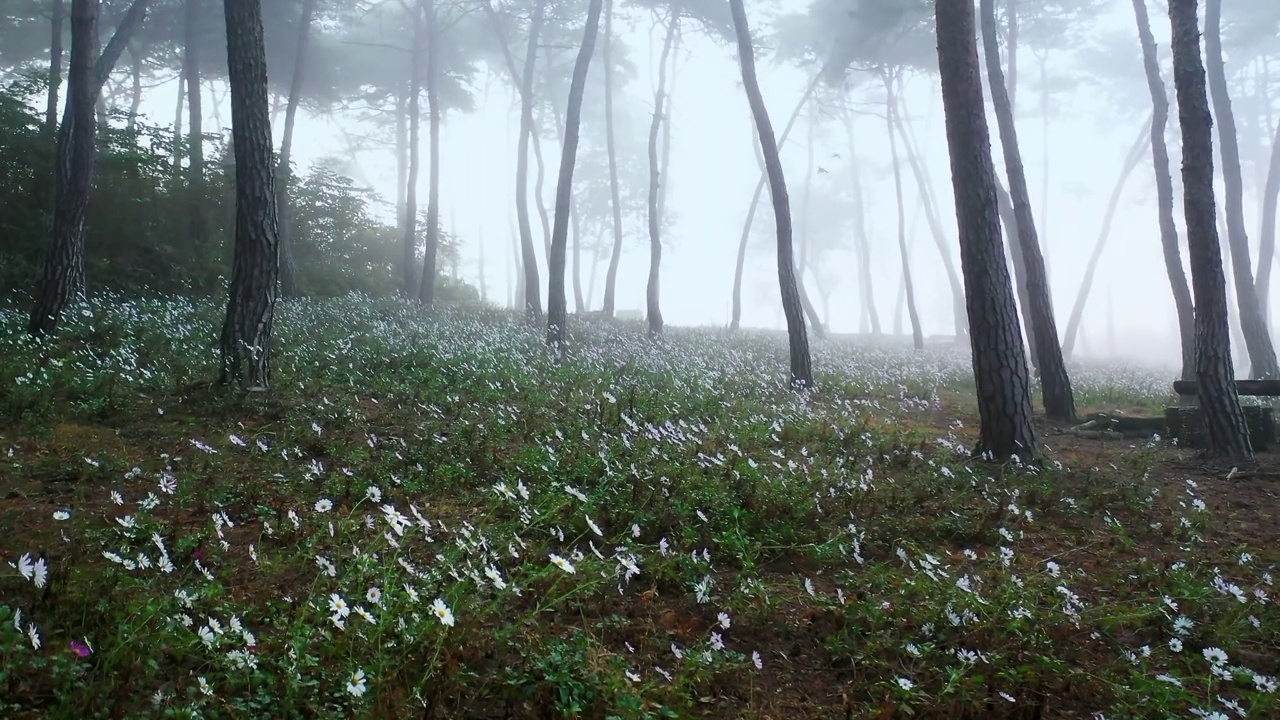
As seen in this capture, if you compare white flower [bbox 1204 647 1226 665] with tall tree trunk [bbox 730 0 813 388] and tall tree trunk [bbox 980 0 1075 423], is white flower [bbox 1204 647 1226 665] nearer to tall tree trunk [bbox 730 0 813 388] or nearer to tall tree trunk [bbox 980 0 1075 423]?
tall tree trunk [bbox 980 0 1075 423]

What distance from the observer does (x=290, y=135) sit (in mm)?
18125

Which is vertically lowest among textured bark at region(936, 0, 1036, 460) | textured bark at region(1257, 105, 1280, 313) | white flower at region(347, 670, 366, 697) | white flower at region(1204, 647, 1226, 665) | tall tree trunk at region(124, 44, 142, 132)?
white flower at region(1204, 647, 1226, 665)

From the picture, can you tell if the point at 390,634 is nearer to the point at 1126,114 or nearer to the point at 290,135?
the point at 290,135

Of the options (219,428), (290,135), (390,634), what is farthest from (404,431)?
(290,135)

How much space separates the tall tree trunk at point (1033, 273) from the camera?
10.1m

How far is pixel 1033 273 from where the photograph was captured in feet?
35.2

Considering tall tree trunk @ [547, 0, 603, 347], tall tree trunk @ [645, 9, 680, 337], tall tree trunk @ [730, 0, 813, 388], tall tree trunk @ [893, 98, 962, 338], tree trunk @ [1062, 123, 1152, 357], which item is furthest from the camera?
tree trunk @ [1062, 123, 1152, 357]

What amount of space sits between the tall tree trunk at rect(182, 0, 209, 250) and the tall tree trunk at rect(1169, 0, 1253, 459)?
17432 mm

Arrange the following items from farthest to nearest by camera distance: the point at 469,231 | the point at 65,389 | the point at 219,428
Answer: the point at 469,231 → the point at 65,389 → the point at 219,428

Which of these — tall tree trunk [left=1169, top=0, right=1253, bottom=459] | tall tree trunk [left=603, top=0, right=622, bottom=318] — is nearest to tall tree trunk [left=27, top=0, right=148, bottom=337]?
tall tree trunk [left=1169, top=0, right=1253, bottom=459]

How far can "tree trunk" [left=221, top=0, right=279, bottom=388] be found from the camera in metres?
7.30

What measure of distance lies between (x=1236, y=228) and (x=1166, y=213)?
2735 mm

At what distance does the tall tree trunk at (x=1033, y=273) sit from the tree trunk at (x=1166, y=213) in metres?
2.51

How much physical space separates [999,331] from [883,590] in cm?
404
